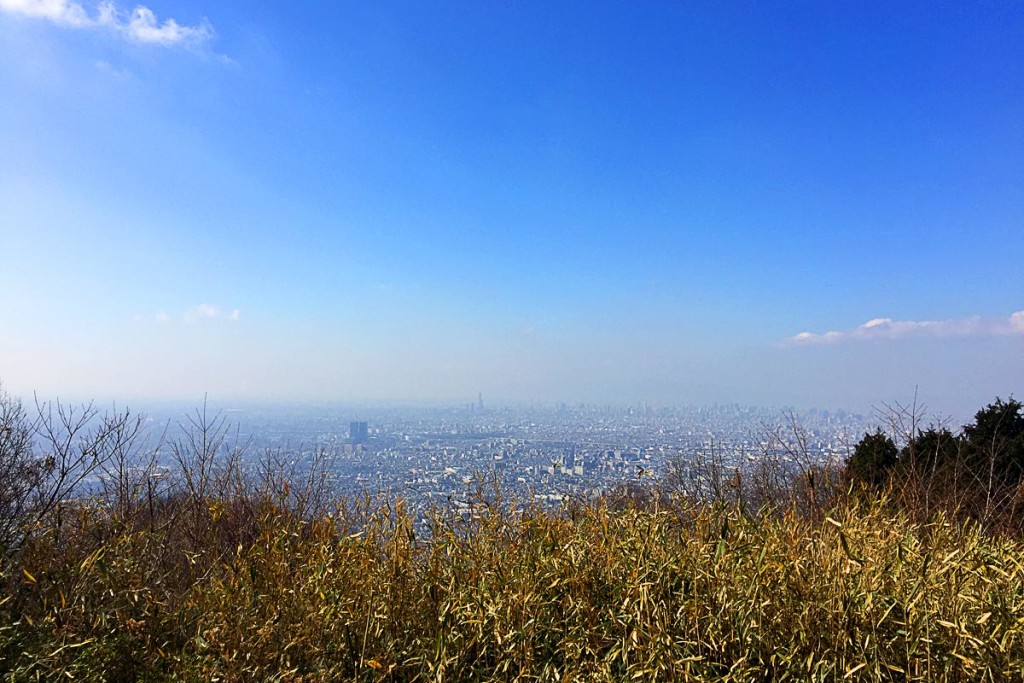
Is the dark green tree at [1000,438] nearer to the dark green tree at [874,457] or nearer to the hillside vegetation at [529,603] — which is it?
the dark green tree at [874,457]

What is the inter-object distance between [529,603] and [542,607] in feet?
0.18

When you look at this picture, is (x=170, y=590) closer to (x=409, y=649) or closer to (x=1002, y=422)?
(x=409, y=649)

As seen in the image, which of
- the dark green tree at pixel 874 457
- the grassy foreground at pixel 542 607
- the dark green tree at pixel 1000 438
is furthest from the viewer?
the dark green tree at pixel 874 457

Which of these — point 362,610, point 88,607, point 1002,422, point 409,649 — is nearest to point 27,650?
point 88,607

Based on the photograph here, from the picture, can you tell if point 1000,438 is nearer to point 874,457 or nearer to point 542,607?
point 874,457

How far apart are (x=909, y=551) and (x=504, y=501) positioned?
6.26 ft

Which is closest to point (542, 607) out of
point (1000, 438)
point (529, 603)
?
point (529, 603)

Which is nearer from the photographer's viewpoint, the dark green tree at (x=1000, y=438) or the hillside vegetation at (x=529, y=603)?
the hillside vegetation at (x=529, y=603)

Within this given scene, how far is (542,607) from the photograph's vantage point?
7.64 feet

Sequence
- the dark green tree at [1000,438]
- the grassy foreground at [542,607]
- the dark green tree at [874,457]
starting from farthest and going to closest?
the dark green tree at [874,457] → the dark green tree at [1000,438] → the grassy foreground at [542,607]

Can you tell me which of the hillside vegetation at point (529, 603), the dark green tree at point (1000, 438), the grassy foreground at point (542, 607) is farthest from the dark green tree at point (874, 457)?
the grassy foreground at point (542, 607)

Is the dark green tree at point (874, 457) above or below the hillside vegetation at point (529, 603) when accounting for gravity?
below

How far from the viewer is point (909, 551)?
2367mm

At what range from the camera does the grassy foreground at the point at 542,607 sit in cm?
199
